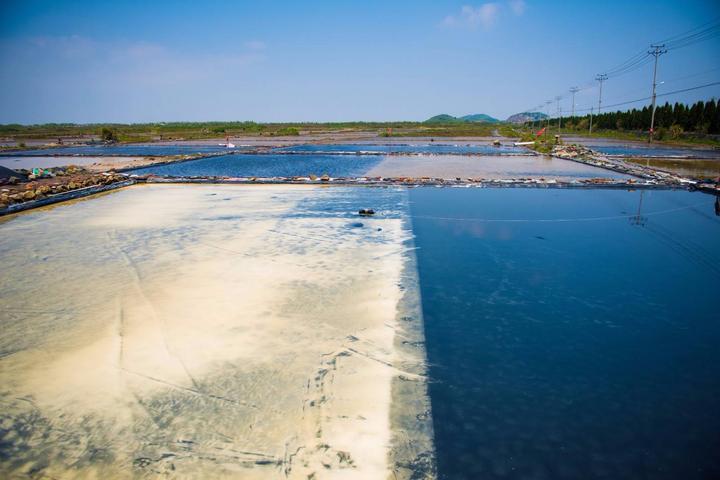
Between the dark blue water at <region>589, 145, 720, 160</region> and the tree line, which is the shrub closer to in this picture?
the tree line

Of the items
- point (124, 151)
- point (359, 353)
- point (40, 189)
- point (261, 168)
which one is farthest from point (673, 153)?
point (124, 151)

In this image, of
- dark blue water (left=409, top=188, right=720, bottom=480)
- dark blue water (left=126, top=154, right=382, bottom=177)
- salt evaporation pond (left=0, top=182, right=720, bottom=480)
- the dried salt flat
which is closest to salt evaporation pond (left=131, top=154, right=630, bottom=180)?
dark blue water (left=126, top=154, right=382, bottom=177)

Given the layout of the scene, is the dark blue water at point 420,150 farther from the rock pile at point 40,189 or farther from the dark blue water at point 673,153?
the rock pile at point 40,189

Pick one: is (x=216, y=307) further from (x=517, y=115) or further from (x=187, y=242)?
(x=517, y=115)

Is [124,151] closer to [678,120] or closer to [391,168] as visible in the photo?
[391,168]

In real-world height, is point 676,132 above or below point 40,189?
above

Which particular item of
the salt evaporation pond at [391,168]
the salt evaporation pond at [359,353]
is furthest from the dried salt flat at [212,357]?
the salt evaporation pond at [391,168]
